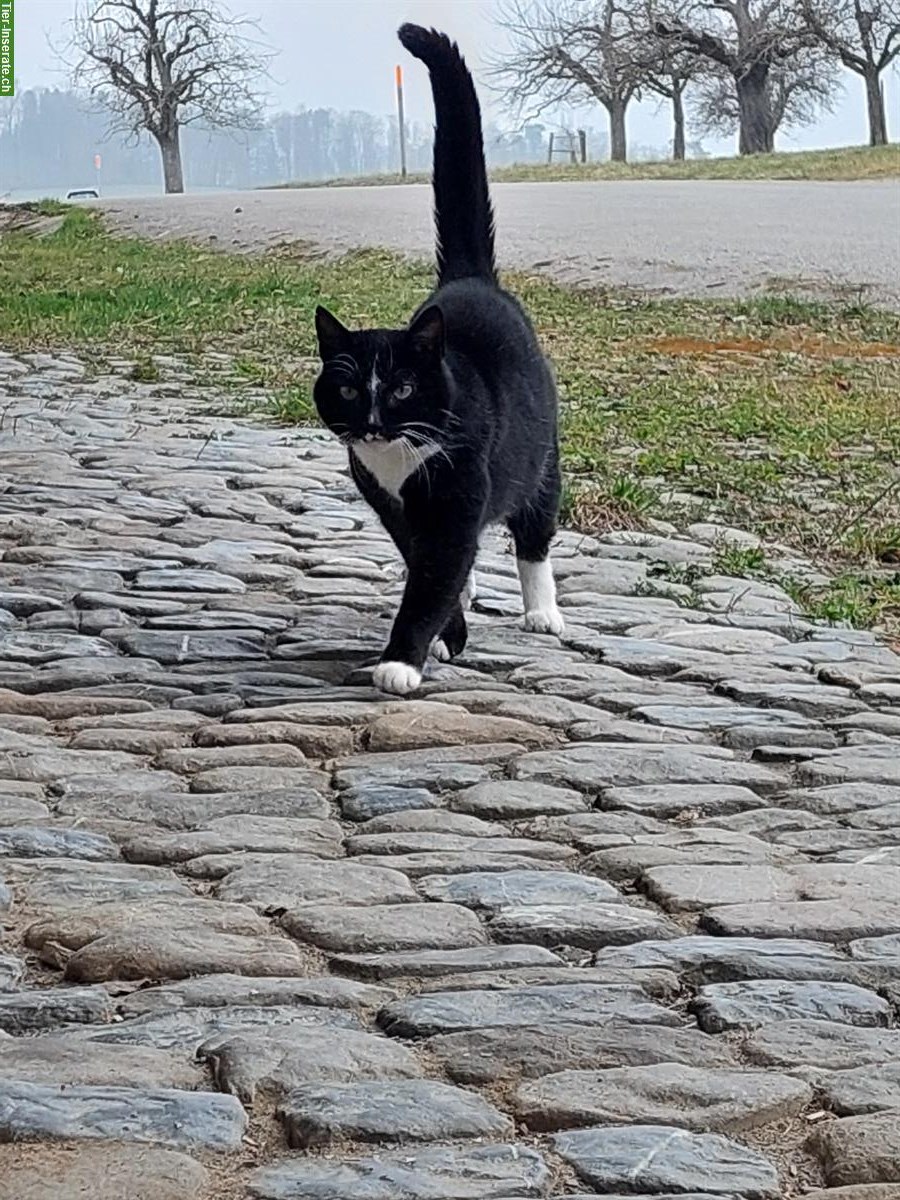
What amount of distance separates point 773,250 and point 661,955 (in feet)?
46.7

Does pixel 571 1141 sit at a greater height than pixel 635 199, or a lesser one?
lesser

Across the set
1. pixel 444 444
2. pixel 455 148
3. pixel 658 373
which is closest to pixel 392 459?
pixel 444 444

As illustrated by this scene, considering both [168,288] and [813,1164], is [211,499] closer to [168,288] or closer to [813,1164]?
[813,1164]

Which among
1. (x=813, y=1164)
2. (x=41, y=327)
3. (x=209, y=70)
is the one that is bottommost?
(x=813, y=1164)

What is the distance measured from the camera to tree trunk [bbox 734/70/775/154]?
5297cm

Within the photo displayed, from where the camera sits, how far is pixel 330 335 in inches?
181

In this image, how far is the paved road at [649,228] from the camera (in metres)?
15.1

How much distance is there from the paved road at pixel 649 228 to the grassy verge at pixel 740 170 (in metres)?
4.13

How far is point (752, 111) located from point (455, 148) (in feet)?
165

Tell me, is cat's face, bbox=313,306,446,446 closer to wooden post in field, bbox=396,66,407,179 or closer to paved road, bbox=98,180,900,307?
paved road, bbox=98,180,900,307

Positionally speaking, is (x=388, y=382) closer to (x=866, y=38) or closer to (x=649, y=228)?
(x=649, y=228)

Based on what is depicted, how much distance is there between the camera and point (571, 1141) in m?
2.11

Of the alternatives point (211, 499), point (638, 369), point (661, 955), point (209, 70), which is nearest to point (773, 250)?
point (638, 369)

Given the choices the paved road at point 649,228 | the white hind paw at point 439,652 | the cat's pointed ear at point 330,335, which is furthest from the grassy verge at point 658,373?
the cat's pointed ear at point 330,335
